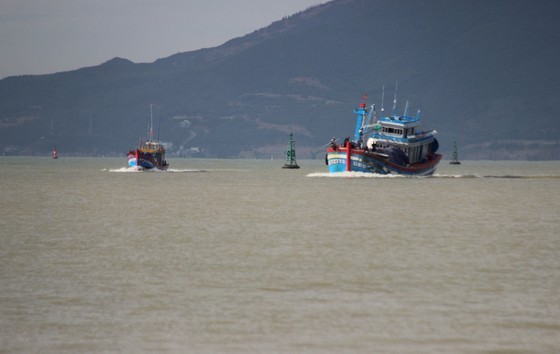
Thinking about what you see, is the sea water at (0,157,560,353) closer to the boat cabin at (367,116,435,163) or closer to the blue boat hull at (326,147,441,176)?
the boat cabin at (367,116,435,163)

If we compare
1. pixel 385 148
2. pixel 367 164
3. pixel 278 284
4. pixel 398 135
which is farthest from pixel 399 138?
pixel 278 284

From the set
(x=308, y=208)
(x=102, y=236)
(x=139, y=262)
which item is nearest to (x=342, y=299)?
(x=139, y=262)

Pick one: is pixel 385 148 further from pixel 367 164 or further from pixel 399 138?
pixel 367 164

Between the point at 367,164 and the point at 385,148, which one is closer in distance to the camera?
the point at 385,148

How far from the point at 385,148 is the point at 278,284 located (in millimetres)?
116533

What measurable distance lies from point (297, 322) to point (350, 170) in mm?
127786

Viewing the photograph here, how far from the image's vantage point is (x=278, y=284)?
35031 millimetres

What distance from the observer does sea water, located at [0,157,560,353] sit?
2616 centimetres

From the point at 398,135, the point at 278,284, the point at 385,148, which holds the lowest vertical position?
the point at 278,284

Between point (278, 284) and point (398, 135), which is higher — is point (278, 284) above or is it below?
below

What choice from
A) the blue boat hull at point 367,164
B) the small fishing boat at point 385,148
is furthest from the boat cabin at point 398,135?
the blue boat hull at point 367,164

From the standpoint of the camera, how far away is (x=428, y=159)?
532 feet

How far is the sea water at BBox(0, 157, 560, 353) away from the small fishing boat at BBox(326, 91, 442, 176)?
3149 inches

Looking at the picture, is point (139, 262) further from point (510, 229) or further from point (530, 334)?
point (510, 229)
